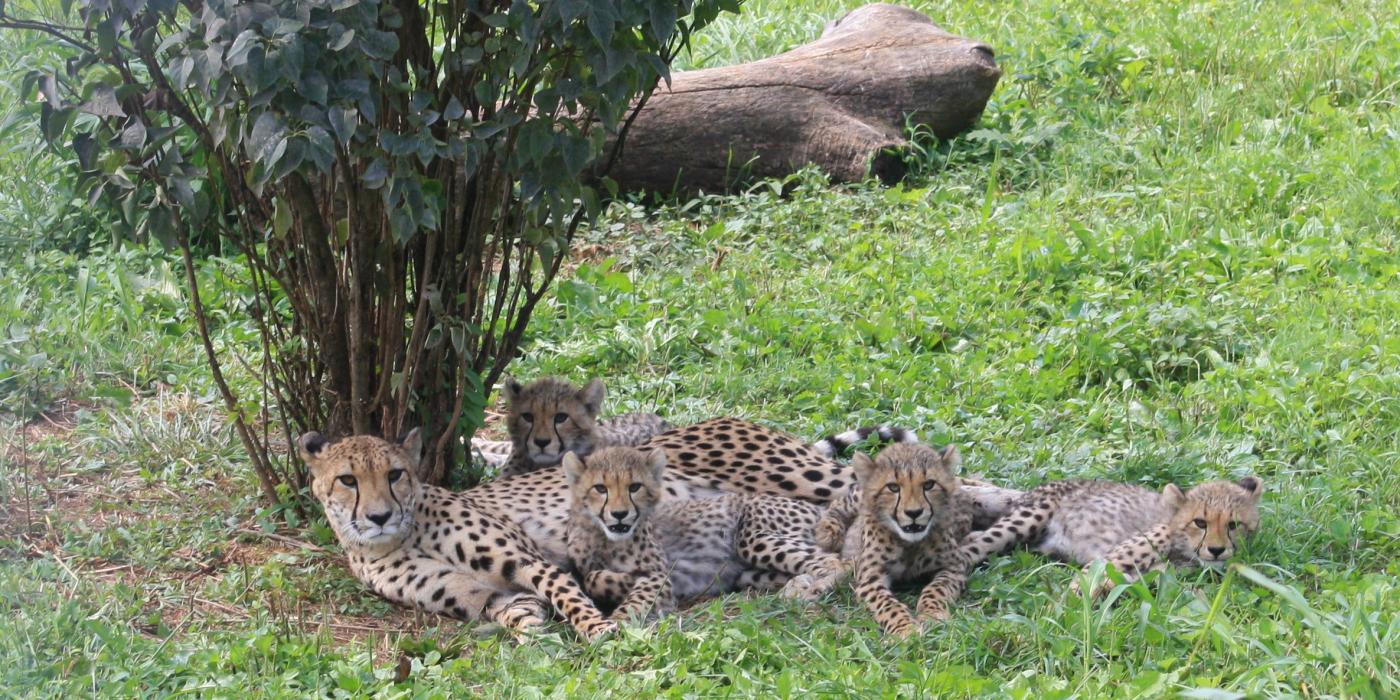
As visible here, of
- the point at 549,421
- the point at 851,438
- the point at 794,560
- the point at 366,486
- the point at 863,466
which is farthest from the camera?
the point at 851,438

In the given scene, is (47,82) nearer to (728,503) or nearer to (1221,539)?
(728,503)

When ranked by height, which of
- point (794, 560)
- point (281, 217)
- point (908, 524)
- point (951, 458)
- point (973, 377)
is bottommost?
point (973, 377)

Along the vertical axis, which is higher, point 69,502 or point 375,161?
point 375,161

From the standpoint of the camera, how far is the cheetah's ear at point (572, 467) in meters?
4.82

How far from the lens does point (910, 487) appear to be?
4.72 meters

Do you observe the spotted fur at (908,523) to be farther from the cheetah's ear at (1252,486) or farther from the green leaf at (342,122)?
the green leaf at (342,122)

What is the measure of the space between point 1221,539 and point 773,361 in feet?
8.22

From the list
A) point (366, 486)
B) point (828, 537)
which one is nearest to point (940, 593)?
point (828, 537)

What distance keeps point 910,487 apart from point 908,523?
0.11 metres

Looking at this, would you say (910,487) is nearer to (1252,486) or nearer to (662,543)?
(662,543)

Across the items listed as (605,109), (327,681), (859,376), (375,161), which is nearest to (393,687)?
(327,681)

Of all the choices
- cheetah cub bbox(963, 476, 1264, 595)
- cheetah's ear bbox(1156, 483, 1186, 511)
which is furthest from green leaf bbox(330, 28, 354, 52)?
cheetah's ear bbox(1156, 483, 1186, 511)

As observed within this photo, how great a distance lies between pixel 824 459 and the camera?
18.9 ft

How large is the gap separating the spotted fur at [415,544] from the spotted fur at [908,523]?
88 centimetres
